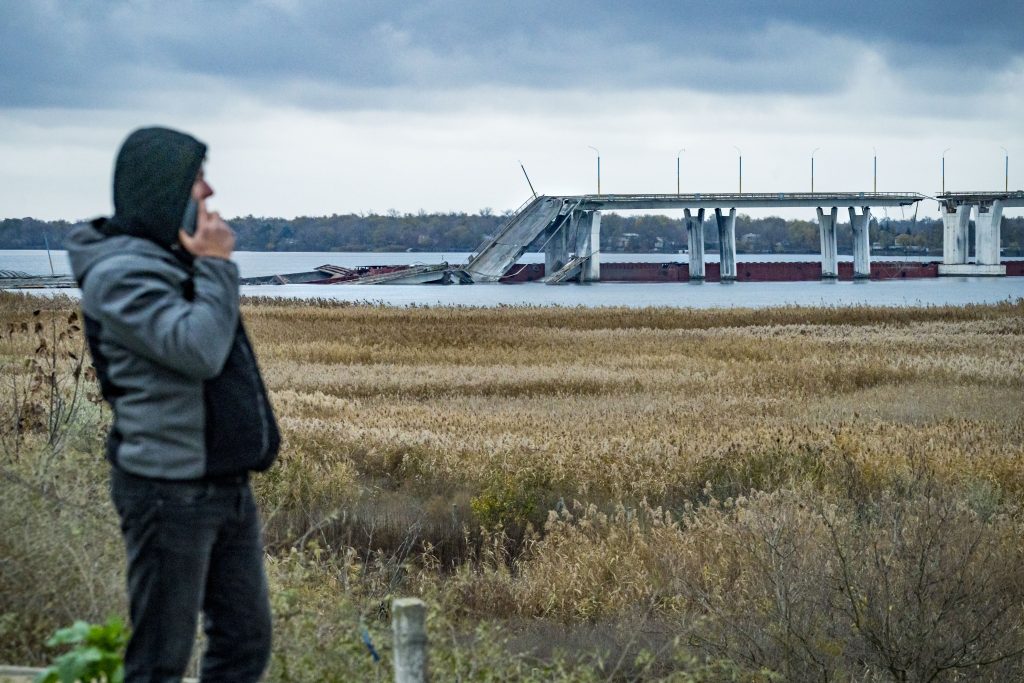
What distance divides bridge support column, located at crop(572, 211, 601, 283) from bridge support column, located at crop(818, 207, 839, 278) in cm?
1971

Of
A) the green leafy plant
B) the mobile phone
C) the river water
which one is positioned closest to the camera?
the mobile phone

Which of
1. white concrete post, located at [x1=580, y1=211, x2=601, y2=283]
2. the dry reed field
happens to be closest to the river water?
white concrete post, located at [x1=580, y1=211, x2=601, y2=283]

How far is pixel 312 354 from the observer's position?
29406 mm

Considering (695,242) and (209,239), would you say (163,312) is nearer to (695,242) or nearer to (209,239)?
(209,239)

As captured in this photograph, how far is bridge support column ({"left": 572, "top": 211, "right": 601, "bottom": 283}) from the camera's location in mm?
98938

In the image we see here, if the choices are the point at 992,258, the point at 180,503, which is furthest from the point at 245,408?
the point at 992,258

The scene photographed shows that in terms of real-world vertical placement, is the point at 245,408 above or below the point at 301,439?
above

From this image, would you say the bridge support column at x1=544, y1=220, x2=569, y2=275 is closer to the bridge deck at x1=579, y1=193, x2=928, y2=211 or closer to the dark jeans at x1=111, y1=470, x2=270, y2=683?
the bridge deck at x1=579, y1=193, x2=928, y2=211

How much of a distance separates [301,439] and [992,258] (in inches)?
4350

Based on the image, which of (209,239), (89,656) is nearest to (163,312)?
(209,239)

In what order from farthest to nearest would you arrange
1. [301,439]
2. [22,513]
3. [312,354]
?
1. [312,354]
2. [301,439]
3. [22,513]

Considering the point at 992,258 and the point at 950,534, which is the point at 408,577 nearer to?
the point at 950,534

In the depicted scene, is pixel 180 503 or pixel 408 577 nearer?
pixel 180 503

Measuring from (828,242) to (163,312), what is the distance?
360ft
